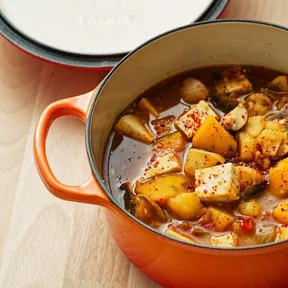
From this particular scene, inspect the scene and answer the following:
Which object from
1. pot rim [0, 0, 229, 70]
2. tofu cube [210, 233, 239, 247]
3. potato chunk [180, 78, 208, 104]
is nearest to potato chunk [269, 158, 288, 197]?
tofu cube [210, 233, 239, 247]

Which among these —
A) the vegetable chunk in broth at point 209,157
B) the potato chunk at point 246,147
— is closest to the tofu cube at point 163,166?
the vegetable chunk in broth at point 209,157

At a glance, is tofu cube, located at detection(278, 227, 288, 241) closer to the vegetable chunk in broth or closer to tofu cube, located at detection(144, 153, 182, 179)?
the vegetable chunk in broth

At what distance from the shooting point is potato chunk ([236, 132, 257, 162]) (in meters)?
1.32

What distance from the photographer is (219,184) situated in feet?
4.07

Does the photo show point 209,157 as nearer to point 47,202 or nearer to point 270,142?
point 270,142

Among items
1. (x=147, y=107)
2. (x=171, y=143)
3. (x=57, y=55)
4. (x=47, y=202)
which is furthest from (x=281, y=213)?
(x=57, y=55)

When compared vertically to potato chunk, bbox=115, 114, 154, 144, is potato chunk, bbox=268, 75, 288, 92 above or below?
above

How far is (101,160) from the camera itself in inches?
54.0

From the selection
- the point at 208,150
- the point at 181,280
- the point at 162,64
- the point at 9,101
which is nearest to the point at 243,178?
the point at 208,150

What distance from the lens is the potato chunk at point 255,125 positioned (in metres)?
1.35

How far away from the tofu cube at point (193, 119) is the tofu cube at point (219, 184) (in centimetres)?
12

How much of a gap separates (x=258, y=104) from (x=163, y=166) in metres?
0.24

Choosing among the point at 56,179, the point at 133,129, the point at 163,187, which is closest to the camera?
the point at 56,179

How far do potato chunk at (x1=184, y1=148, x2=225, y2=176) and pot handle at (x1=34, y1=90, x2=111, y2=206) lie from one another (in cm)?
21
